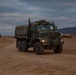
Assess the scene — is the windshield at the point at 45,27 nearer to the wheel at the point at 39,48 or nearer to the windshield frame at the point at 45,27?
the windshield frame at the point at 45,27

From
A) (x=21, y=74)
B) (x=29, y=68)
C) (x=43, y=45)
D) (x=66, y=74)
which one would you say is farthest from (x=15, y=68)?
(x=43, y=45)

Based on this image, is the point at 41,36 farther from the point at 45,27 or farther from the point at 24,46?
the point at 24,46

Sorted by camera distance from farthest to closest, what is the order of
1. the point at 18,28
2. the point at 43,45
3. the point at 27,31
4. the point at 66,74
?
the point at 18,28
the point at 27,31
the point at 43,45
the point at 66,74

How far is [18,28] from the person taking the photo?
3122cm

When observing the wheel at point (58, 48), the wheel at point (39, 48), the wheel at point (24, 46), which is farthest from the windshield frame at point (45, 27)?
the wheel at point (24, 46)

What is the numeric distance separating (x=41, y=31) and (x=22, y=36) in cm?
386

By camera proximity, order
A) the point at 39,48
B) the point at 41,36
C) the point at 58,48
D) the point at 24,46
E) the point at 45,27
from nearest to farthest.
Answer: the point at 39,48
the point at 41,36
the point at 45,27
the point at 58,48
the point at 24,46

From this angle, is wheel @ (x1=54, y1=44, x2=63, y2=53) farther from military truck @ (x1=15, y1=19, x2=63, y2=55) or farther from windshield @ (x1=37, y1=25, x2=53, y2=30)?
windshield @ (x1=37, y1=25, x2=53, y2=30)

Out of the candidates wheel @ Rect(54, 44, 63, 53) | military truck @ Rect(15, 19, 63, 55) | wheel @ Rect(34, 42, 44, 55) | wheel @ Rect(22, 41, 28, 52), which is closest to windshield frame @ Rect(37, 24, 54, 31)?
military truck @ Rect(15, 19, 63, 55)

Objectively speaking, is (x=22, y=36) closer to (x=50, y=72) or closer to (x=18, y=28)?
(x=18, y=28)

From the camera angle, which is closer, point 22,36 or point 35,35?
point 35,35

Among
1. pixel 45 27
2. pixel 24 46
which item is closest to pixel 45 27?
Result: pixel 45 27

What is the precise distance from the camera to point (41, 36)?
26.6 metres

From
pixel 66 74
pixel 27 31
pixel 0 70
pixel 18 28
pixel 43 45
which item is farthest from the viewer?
pixel 18 28
